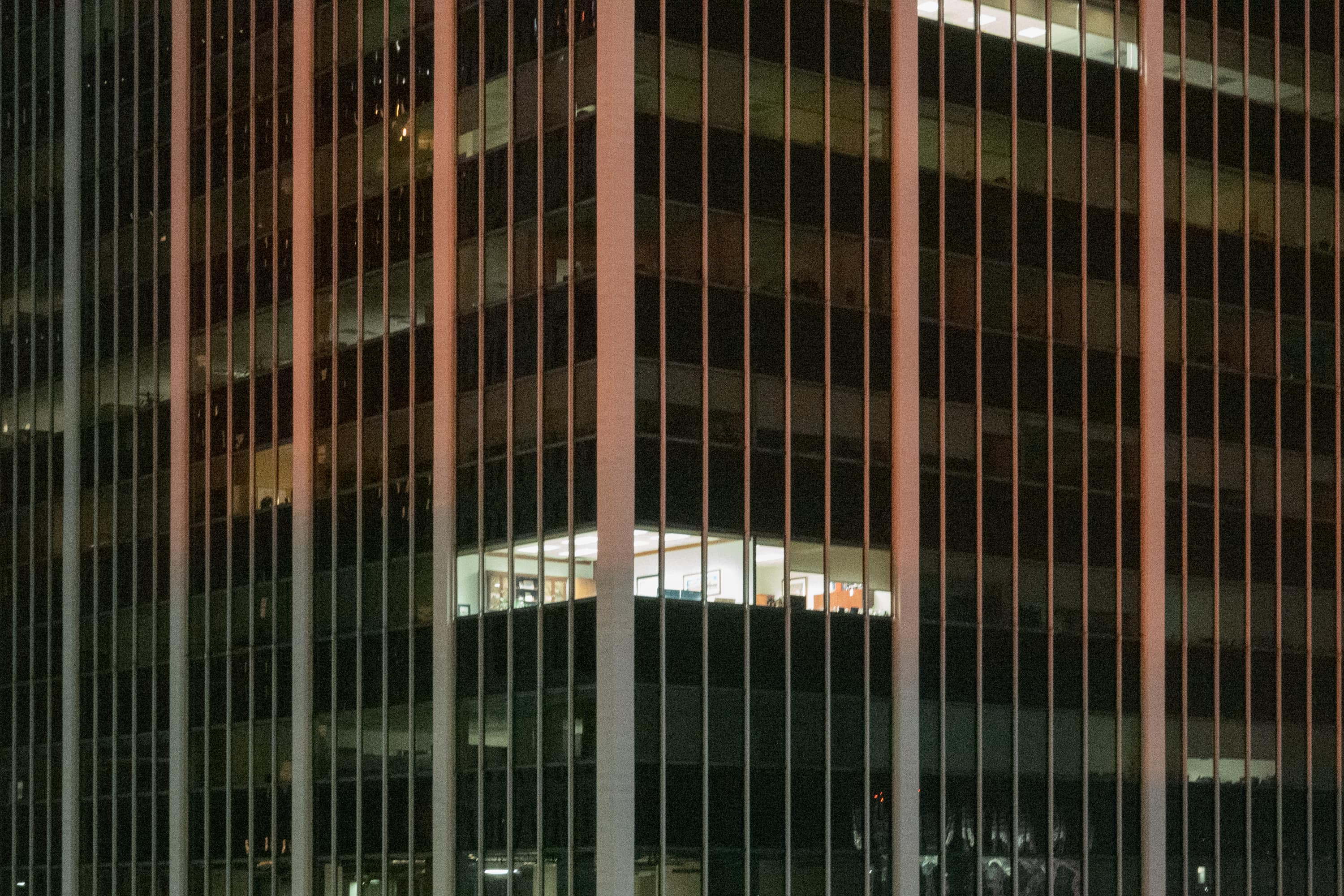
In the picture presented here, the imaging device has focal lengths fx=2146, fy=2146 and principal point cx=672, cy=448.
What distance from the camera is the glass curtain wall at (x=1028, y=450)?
47.2 m

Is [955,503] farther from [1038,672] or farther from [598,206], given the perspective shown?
[598,206]

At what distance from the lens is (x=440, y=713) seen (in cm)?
4644

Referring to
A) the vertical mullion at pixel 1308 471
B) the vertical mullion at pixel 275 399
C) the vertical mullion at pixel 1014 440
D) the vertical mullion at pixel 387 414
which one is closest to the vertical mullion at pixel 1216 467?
the vertical mullion at pixel 1308 471

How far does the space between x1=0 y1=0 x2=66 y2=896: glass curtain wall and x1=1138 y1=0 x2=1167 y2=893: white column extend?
99.4 ft

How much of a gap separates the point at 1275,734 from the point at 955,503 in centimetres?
1122

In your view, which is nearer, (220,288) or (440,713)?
(440,713)

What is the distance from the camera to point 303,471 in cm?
5219

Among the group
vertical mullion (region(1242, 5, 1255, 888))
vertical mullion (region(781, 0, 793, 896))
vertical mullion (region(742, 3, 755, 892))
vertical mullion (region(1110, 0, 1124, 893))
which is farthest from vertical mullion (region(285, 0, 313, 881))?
vertical mullion (region(1242, 5, 1255, 888))

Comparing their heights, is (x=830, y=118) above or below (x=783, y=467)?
above

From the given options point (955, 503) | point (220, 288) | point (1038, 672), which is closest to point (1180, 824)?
point (1038, 672)

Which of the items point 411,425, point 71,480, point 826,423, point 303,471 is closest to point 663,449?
point 826,423

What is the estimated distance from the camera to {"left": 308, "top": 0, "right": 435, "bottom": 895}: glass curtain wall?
48062 millimetres

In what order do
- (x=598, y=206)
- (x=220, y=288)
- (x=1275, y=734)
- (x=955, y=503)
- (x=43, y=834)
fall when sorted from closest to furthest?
(x=598, y=206) → (x=955, y=503) → (x=1275, y=734) → (x=220, y=288) → (x=43, y=834)

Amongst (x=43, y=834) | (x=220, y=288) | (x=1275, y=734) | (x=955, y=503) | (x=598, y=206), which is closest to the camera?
(x=598, y=206)
